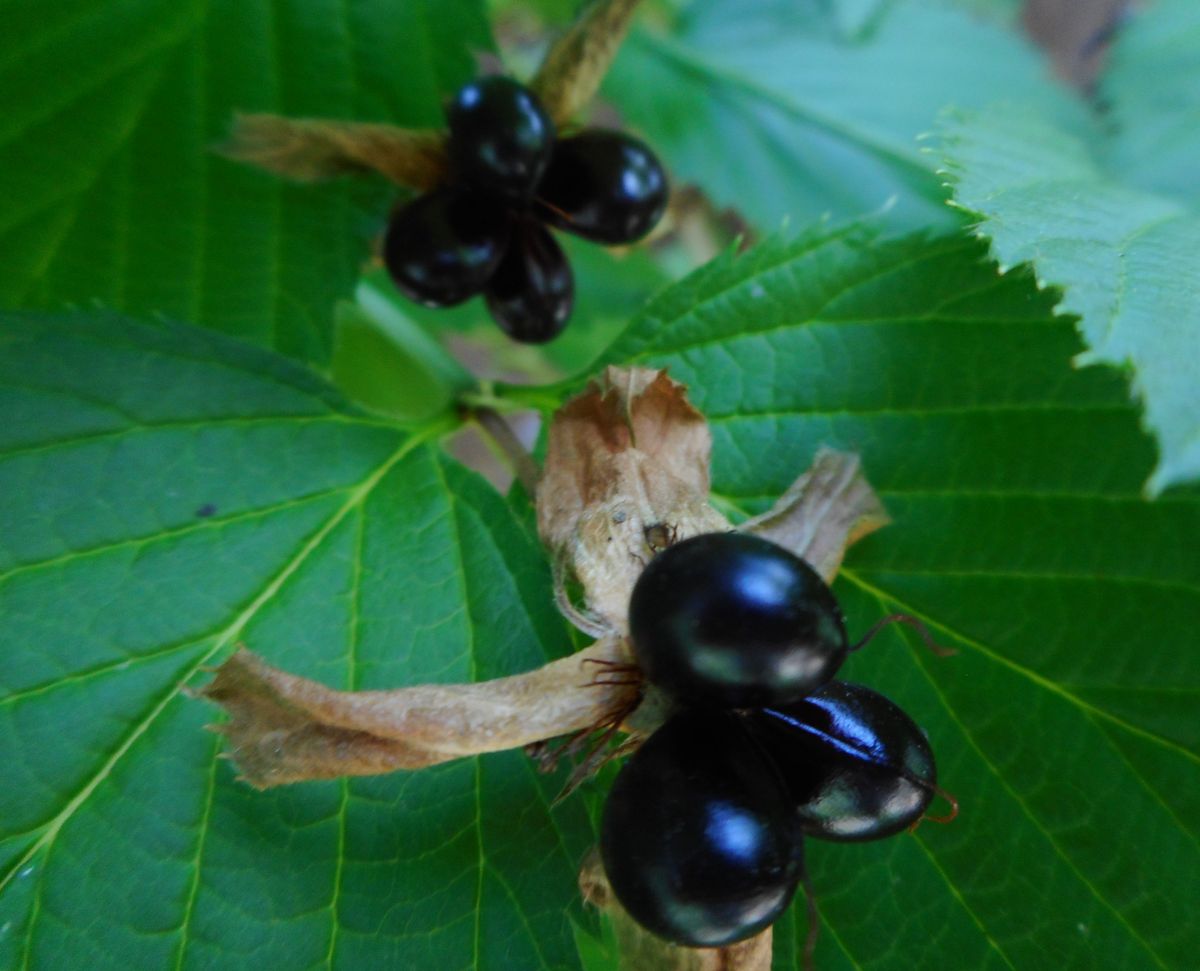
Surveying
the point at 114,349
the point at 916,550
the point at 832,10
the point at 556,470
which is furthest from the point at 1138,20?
the point at 114,349

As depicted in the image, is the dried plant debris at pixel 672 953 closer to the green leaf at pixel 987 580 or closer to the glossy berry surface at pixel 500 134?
the green leaf at pixel 987 580

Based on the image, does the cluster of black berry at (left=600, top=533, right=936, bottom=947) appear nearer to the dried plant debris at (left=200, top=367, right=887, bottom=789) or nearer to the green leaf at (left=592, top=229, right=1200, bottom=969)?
the dried plant debris at (left=200, top=367, right=887, bottom=789)

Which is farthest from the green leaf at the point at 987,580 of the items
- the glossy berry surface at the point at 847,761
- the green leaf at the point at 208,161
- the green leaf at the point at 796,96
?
the green leaf at the point at 796,96

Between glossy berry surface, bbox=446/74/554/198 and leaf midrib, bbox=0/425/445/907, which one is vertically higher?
glossy berry surface, bbox=446/74/554/198

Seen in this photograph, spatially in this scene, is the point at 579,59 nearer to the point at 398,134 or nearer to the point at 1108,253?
the point at 398,134

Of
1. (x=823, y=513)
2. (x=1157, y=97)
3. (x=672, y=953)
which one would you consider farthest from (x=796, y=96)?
(x=672, y=953)

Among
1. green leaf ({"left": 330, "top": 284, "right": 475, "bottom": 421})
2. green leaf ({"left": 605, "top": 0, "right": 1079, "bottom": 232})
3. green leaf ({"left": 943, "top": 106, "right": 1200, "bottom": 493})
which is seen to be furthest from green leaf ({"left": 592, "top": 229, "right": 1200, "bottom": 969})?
green leaf ({"left": 605, "top": 0, "right": 1079, "bottom": 232})

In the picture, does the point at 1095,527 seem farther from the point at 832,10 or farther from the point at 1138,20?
the point at 1138,20
